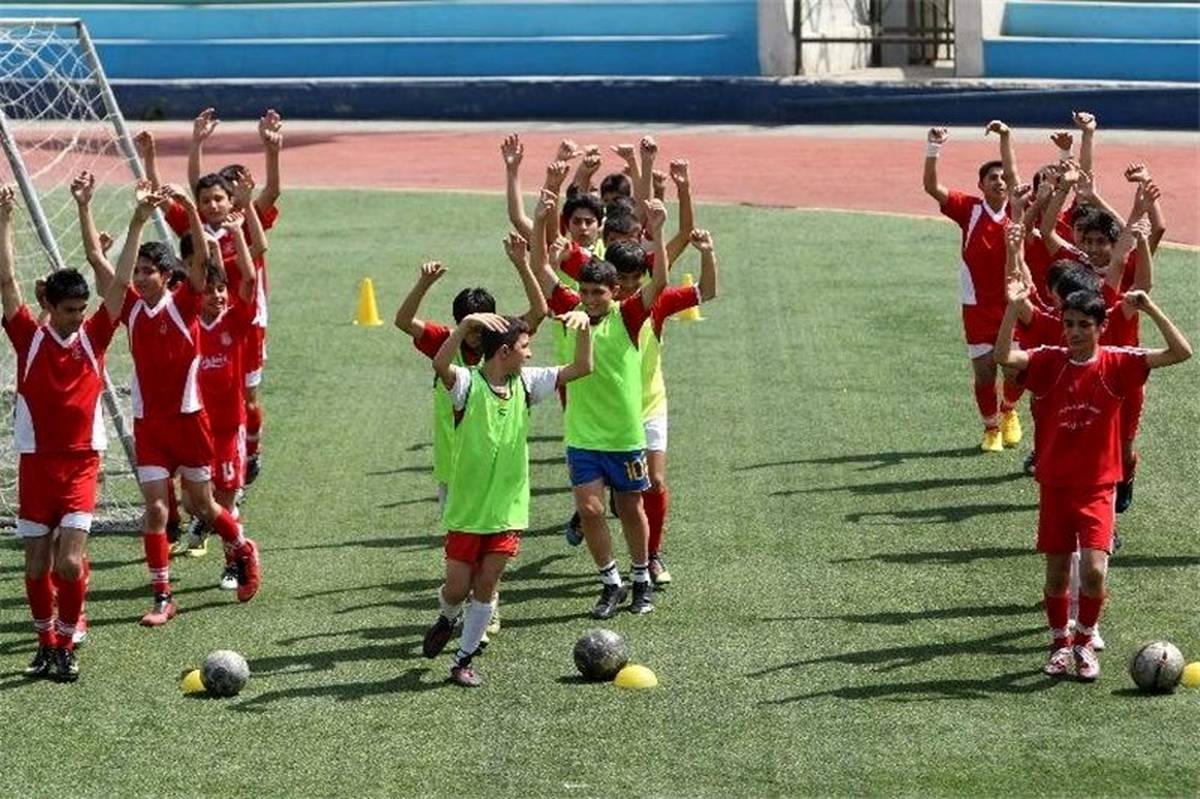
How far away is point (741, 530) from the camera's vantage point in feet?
46.1

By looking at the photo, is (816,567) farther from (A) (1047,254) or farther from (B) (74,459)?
(B) (74,459)

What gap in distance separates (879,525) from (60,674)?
519 centimetres

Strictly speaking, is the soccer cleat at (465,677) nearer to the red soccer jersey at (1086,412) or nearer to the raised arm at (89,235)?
the raised arm at (89,235)

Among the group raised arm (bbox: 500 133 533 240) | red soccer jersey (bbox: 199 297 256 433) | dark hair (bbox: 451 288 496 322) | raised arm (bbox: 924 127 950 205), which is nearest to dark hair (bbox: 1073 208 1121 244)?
raised arm (bbox: 924 127 950 205)

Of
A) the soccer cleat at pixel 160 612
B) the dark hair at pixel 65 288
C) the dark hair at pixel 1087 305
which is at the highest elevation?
the dark hair at pixel 65 288

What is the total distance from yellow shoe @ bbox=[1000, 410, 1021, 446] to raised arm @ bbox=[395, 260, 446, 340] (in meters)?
5.81

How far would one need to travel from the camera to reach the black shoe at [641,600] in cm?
1226

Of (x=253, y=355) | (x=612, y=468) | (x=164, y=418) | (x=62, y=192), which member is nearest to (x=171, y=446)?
(x=164, y=418)

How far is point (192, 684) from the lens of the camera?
36.2 ft

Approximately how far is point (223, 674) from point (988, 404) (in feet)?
22.6

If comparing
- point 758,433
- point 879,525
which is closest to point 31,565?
point 879,525

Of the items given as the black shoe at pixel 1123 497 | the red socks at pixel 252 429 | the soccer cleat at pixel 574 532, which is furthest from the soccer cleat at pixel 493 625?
the black shoe at pixel 1123 497

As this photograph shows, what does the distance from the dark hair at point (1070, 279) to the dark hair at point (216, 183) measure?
5160 mm

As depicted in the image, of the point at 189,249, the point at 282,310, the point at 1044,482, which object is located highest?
the point at 189,249
